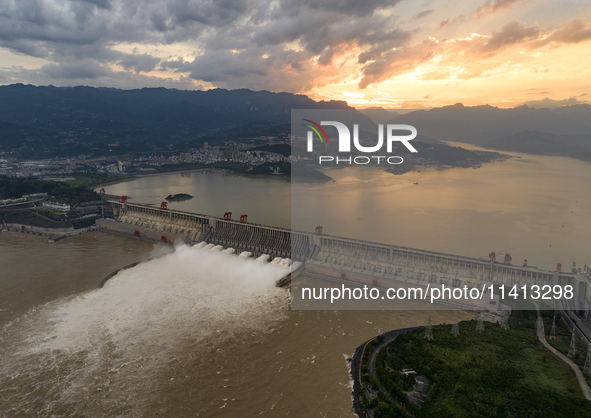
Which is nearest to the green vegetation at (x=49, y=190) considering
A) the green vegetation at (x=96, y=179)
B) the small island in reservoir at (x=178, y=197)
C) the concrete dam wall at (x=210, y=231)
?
the concrete dam wall at (x=210, y=231)

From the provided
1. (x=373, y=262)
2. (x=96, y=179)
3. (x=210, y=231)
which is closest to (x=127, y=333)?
(x=373, y=262)

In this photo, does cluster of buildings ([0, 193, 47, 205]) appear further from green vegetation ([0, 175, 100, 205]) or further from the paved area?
the paved area

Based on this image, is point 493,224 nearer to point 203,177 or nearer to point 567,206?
point 567,206

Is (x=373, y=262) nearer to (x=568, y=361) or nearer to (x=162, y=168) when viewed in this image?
(x=568, y=361)

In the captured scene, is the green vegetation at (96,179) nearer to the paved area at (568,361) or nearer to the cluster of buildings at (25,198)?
the cluster of buildings at (25,198)

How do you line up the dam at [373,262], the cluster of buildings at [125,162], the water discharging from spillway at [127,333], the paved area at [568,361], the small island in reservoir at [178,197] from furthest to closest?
the cluster of buildings at [125,162]
the small island in reservoir at [178,197]
the dam at [373,262]
the water discharging from spillway at [127,333]
the paved area at [568,361]

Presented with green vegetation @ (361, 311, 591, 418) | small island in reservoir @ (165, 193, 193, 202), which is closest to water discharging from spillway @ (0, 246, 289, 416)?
green vegetation @ (361, 311, 591, 418)

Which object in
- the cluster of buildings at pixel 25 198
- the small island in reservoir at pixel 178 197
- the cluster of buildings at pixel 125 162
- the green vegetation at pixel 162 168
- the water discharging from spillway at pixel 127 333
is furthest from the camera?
the green vegetation at pixel 162 168
